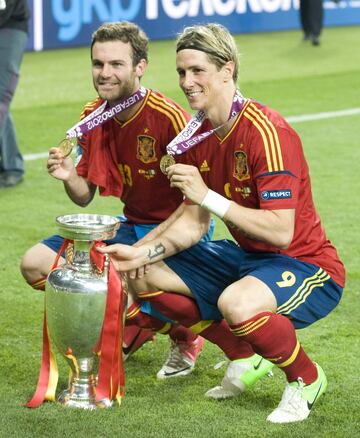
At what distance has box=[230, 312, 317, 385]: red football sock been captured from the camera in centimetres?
416

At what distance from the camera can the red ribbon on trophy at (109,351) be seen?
14.1 feet

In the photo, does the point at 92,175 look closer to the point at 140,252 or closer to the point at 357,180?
the point at 140,252

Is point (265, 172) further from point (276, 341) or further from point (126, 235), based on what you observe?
point (126, 235)

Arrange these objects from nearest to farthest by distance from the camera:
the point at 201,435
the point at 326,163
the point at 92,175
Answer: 1. the point at 201,435
2. the point at 92,175
3. the point at 326,163

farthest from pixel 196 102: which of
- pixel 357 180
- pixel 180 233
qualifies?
pixel 357 180

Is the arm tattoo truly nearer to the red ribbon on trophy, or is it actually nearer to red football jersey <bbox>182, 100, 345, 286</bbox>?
the red ribbon on trophy

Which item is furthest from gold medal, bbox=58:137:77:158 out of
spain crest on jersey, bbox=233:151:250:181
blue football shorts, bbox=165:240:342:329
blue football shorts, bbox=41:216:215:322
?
spain crest on jersey, bbox=233:151:250:181

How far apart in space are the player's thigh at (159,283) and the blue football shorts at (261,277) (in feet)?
A: 0.10

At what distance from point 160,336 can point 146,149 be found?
37.7 inches

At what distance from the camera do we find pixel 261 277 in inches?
170

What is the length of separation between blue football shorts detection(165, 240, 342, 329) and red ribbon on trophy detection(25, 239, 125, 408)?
0.34 meters

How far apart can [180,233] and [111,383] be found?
2.15 feet

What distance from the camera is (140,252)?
443cm

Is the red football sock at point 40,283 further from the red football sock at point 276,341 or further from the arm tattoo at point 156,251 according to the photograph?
the red football sock at point 276,341
